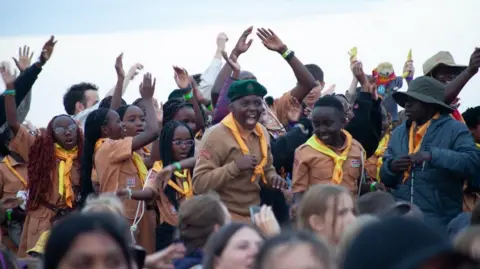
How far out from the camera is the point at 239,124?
9.63 meters

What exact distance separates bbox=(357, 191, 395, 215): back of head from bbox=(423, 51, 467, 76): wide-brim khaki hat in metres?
3.37

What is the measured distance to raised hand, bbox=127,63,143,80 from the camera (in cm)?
1491

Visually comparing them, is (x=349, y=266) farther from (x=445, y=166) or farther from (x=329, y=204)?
(x=445, y=166)

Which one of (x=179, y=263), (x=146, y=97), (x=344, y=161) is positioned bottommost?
(x=179, y=263)

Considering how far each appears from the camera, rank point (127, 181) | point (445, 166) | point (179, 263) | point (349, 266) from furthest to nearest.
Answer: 1. point (127, 181)
2. point (445, 166)
3. point (179, 263)
4. point (349, 266)

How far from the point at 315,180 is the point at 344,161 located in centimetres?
30

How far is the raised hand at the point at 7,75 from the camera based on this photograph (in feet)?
38.4

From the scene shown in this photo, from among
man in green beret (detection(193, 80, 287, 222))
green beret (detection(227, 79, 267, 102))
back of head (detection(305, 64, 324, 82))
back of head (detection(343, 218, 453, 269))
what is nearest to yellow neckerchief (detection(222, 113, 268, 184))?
man in green beret (detection(193, 80, 287, 222))

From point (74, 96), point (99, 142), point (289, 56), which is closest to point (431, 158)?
point (289, 56)

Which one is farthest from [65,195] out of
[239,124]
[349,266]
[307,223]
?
[349,266]

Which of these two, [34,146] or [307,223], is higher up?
[34,146]

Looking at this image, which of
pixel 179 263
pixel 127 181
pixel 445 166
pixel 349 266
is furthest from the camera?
pixel 127 181

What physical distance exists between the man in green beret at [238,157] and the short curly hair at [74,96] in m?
5.30

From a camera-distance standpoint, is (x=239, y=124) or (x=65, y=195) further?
(x=65, y=195)
